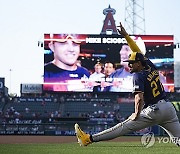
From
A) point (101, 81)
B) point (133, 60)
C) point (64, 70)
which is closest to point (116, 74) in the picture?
point (101, 81)

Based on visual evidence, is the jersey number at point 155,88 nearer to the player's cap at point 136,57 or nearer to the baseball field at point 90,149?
the player's cap at point 136,57

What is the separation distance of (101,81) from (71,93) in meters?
3.55

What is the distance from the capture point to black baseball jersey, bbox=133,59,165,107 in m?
7.82

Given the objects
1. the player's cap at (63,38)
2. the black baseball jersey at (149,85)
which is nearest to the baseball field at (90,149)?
the black baseball jersey at (149,85)

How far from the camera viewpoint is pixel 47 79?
145ft

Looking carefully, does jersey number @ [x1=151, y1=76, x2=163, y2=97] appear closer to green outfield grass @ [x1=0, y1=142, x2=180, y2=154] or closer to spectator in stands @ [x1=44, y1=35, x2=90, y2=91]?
green outfield grass @ [x1=0, y1=142, x2=180, y2=154]

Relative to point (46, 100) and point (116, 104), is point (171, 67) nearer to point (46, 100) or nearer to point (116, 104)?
point (116, 104)

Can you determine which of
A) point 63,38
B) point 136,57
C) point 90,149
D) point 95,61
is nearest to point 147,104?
point 136,57

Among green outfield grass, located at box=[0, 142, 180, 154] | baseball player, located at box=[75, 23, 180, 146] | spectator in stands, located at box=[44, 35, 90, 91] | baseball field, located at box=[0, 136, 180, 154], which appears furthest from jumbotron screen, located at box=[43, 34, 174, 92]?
baseball player, located at box=[75, 23, 180, 146]

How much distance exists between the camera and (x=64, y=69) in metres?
43.8

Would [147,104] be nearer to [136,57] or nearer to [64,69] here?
[136,57]

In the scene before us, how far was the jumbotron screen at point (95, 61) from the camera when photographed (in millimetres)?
43750

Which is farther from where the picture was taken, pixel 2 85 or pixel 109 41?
pixel 2 85

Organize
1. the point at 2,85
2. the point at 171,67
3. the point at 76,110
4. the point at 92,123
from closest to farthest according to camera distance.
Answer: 1. the point at 92,123
2. the point at 171,67
3. the point at 76,110
4. the point at 2,85
